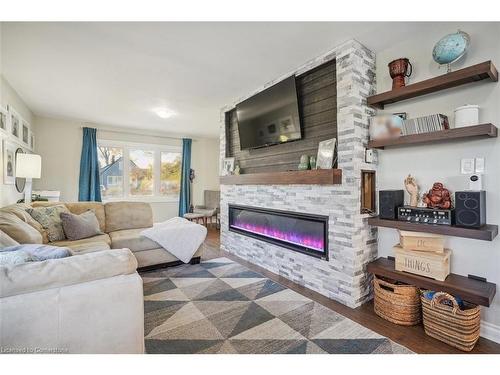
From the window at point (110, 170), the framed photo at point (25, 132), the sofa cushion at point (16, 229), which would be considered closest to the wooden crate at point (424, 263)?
the sofa cushion at point (16, 229)

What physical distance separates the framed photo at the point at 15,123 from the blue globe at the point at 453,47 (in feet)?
14.9

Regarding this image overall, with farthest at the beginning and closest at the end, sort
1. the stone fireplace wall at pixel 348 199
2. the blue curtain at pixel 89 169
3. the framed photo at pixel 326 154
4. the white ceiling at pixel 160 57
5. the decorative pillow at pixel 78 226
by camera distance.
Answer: the blue curtain at pixel 89 169, the decorative pillow at pixel 78 226, the framed photo at pixel 326 154, the stone fireplace wall at pixel 348 199, the white ceiling at pixel 160 57

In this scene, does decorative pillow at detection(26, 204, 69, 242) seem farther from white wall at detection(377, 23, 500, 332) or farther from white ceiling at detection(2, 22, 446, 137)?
white wall at detection(377, 23, 500, 332)

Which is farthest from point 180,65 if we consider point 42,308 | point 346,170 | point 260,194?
point 42,308

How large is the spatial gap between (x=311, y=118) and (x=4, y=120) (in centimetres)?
351

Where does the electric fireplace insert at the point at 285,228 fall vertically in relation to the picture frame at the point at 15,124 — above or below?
below

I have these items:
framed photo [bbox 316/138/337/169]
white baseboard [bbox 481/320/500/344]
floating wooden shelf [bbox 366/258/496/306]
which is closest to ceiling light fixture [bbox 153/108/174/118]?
framed photo [bbox 316/138/337/169]

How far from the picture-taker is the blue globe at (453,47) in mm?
1718

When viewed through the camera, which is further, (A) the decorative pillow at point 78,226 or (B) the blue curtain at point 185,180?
(B) the blue curtain at point 185,180

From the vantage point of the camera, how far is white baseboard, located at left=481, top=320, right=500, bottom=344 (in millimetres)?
1735

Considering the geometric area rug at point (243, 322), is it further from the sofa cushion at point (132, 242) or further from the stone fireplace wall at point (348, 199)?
the sofa cushion at point (132, 242)

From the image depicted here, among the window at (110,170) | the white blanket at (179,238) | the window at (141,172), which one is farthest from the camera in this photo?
the window at (141,172)
